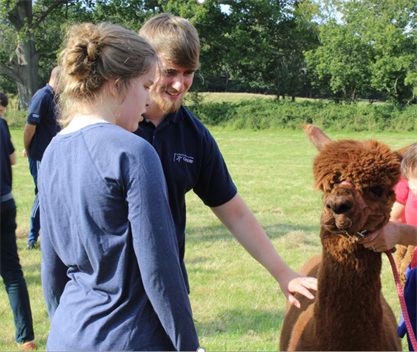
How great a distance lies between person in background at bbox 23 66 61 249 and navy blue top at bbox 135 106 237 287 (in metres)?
3.29

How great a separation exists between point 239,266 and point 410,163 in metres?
3.20

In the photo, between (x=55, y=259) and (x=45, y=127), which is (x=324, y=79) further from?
(x=55, y=259)

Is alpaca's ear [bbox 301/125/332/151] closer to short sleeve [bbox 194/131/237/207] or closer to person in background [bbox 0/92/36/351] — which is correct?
short sleeve [bbox 194/131/237/207]

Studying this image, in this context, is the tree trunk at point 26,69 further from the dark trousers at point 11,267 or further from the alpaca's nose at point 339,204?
the alpaca's nose at point 339,204

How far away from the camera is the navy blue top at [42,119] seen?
192 inches

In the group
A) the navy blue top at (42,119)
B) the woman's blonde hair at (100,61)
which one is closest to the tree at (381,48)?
the navy blue top at (42,119)

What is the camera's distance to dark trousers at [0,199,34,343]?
304 cm

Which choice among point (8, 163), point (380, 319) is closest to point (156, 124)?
point (380, 319)

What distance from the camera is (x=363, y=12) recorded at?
35.5m

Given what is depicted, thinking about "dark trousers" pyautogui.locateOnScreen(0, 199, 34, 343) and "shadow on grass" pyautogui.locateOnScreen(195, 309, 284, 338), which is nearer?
"dark trousers" pyautogui.locateOnScreen(0, 199, 34, 343)

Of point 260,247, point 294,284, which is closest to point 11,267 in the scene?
point 260,247

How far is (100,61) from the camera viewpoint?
4.10 ft

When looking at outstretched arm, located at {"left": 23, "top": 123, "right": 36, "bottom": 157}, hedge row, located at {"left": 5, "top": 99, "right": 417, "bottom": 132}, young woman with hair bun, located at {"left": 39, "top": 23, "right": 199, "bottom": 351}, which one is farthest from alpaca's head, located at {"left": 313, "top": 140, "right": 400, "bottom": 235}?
hedge row, located at {"left": 5, "top": 99, "right": 417, "bottom": 132}

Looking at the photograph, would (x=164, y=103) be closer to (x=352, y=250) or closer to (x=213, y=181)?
(x=213, y=181)
